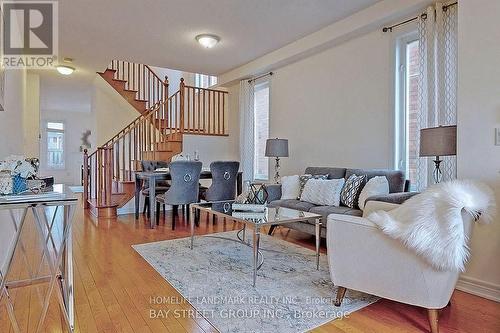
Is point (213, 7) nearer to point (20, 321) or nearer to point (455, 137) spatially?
point (455, 137)

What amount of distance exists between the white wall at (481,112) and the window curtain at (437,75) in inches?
26.1

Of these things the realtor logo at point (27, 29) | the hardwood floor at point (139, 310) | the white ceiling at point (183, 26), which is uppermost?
the white ceiling at point (183, 26)

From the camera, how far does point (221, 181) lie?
195 inches

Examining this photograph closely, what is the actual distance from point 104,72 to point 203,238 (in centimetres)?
473

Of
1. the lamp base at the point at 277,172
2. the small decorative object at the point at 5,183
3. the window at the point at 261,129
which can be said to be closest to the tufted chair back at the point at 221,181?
the lamp base at the point at 277,172

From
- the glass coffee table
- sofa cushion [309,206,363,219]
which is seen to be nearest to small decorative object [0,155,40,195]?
the glass coffee table

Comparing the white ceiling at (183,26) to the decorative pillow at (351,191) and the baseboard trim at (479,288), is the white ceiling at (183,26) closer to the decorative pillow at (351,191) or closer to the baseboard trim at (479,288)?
the decorative pillow at (351,191)

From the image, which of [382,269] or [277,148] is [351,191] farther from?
[382,269]

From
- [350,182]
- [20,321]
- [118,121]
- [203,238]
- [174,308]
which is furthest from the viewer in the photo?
[118,121]

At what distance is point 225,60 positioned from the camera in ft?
19.1

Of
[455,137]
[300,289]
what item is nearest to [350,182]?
[455,137]

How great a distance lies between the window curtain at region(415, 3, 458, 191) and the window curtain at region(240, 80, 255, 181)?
3.32 metres

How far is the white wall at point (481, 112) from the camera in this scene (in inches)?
91.9

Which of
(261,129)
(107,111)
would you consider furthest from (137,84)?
(261,129)
